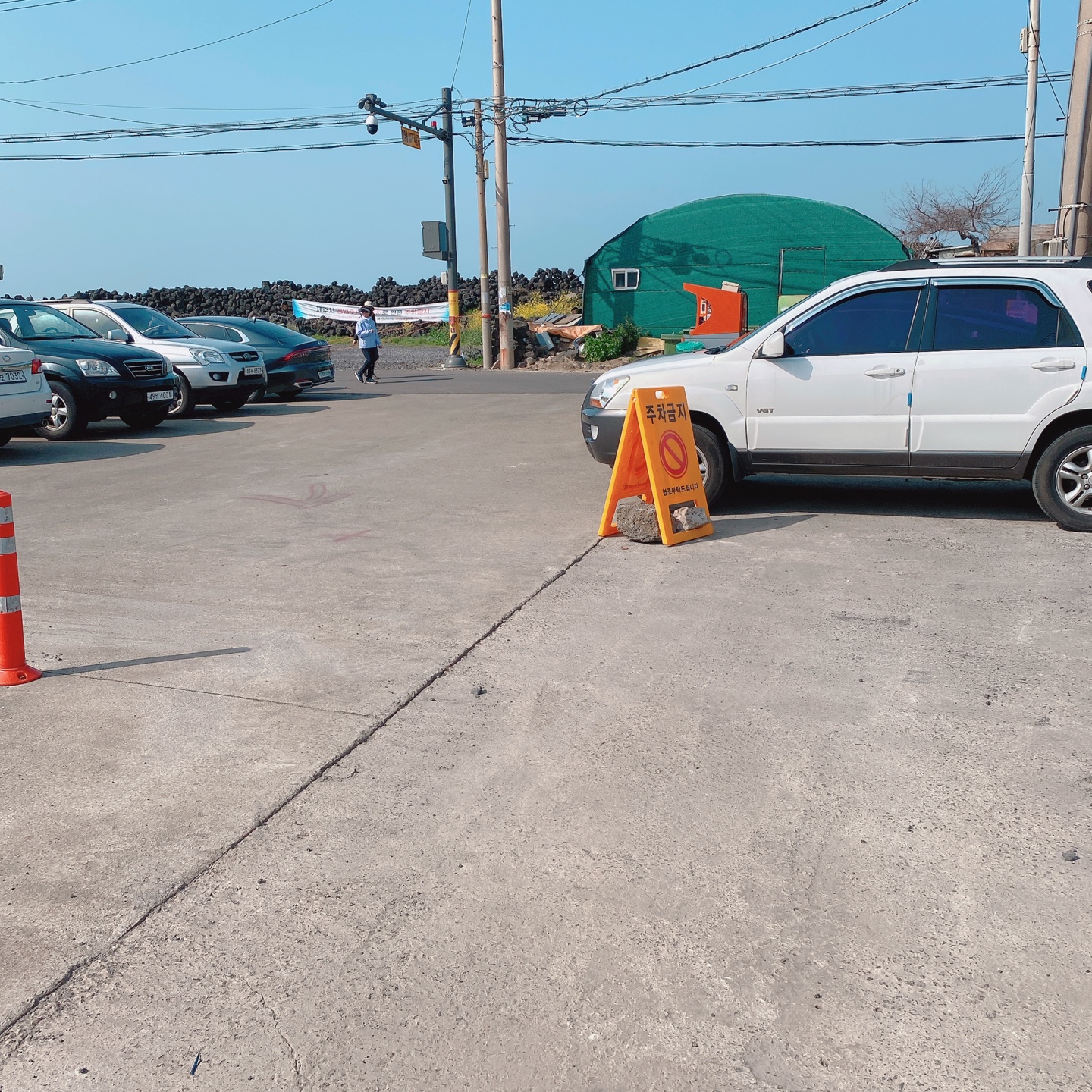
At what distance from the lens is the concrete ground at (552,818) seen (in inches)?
106

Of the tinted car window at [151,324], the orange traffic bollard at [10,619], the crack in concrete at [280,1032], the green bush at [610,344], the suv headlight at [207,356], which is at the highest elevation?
the tinted car window at [151,324]

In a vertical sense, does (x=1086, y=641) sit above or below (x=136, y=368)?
below

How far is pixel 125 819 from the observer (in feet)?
12.5

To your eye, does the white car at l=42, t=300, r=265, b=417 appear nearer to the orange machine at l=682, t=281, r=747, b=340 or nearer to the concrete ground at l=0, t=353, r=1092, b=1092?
the orange machine at l=682, t=281, r=747, b=340

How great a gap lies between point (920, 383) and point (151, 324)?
13.6 m

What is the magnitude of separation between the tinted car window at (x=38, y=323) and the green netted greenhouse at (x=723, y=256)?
75.9 ft

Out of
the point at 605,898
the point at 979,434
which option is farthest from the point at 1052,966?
the point at 979,434

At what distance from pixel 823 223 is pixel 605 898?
3410cm

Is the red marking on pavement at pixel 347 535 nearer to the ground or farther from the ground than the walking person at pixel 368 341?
nearer to the ground

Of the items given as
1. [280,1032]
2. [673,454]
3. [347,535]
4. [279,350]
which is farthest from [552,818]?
[279,350]

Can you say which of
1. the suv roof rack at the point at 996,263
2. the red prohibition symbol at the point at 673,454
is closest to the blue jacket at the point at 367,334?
the red prohibition symbol at the point at 673,454

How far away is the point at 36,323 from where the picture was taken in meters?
14.8

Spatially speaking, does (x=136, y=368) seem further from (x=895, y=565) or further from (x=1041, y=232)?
(x=1041, y=232)

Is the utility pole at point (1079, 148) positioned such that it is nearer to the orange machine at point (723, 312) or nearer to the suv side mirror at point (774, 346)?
the suv side mirror at point (774, 346)
